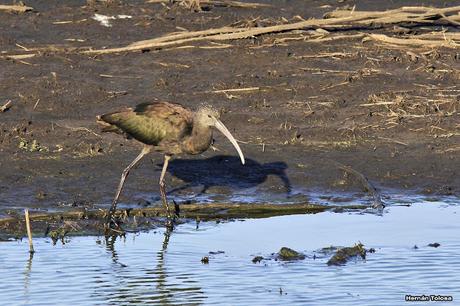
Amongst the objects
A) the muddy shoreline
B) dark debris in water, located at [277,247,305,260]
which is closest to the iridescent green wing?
the muddy shoreline

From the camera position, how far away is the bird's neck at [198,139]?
11.8 m

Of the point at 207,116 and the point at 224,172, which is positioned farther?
the point at 224,172

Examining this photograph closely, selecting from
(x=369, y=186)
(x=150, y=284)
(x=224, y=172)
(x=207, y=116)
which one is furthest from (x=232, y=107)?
(x=150, y=284)


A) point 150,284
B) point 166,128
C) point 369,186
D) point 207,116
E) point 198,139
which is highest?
point 207,116

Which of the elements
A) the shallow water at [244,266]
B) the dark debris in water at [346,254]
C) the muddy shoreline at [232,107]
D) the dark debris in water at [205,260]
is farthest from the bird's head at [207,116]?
the dark debris in water at [346,254]

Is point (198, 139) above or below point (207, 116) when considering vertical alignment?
below

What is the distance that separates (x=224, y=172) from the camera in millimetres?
13398

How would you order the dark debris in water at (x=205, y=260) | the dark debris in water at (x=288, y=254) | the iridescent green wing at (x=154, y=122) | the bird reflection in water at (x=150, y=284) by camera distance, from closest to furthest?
the bird reflection in water at (x=150, y=284) → the dark debris in water at (x=205, y=260) → the dark debris in water at (x=288, y=254) → the iridescent green wing at (x=154, y=122)

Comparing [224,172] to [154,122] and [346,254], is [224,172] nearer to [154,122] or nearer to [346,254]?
[154,122]

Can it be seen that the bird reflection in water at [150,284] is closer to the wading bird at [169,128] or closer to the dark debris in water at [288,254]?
the dark debris in water at [288,254]

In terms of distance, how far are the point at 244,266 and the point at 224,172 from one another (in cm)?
298

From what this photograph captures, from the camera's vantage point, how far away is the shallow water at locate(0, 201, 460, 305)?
384 inches

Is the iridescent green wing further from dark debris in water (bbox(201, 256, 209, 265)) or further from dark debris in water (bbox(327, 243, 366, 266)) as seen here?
dark debris in water (bbox(327, 243, 366, 266))

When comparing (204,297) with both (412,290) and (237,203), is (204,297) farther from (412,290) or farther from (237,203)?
(237,203)
